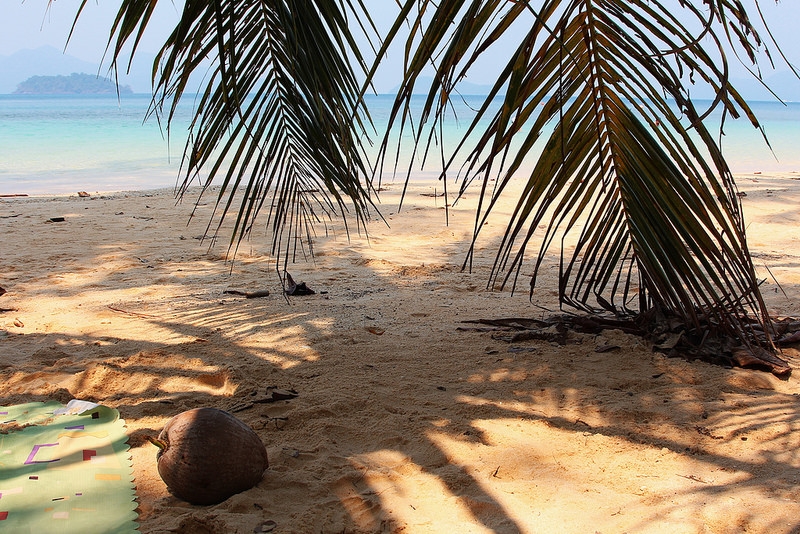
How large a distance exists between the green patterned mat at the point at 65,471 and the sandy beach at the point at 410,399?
6 cm

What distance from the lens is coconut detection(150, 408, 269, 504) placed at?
1.75m

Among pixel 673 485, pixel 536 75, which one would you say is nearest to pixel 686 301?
pixel 673 485

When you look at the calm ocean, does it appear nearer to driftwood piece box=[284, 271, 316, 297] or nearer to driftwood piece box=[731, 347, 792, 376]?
driftwood piece box=[284, 271, 316, 297]

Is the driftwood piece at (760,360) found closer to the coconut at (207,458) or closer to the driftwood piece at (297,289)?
the coconut at (207,458)

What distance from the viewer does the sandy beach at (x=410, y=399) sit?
5.49 ft

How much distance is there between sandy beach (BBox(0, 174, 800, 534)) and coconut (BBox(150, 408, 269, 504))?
0.04 m

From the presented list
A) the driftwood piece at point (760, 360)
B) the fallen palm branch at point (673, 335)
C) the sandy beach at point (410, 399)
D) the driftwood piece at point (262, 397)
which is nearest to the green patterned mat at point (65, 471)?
the sandy beach at point (410, 399)

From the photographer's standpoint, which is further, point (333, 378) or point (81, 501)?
point (333, 378)

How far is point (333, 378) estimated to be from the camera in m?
2.57

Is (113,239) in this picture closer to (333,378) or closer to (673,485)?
(333,378)

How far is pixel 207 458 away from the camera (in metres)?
1.75

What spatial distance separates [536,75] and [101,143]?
2080cm

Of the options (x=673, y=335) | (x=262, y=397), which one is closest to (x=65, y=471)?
(x=262, y=397)

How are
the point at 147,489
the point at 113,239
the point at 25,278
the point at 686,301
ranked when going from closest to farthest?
1. the point at 147,489
2. the point at 686,301
3. the point at 25,278
4. the point at 113,239
